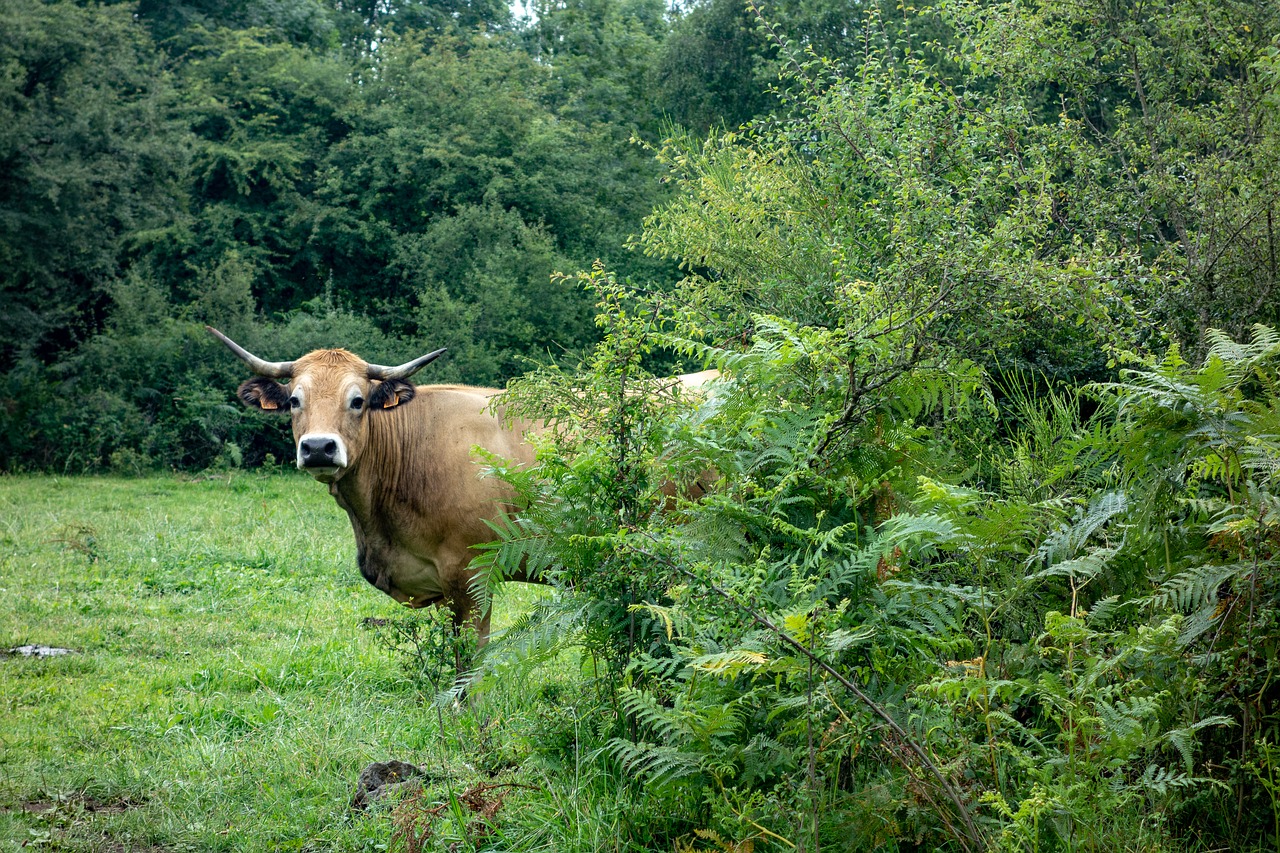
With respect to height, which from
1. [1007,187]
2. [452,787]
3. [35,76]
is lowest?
[452,787]

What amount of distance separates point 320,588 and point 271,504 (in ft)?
19.4

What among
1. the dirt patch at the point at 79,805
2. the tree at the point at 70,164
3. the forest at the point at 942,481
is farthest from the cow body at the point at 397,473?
the tree at the point at 70,164

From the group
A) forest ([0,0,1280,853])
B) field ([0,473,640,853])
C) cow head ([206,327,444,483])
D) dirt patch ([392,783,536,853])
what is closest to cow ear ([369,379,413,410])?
cow head ([206,327,444,483])

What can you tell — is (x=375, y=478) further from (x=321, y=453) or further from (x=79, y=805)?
(x=79, y=805)

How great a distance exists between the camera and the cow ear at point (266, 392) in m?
6.43

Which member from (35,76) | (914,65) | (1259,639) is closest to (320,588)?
(914,65)

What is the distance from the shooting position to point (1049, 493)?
11.6 ft

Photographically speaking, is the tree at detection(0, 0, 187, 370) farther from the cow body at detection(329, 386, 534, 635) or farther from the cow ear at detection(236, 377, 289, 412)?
the cow body at detection(329, 386, 534, 635)

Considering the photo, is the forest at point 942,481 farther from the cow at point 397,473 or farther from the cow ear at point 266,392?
the cow ear at point 266,392

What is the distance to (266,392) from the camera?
21.1ft

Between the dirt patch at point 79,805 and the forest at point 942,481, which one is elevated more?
the forest at point 942,481

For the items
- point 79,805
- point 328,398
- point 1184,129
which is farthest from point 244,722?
point 1184,129

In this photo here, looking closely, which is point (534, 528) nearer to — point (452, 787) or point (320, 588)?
point (452, 787)

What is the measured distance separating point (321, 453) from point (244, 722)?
1.45 m
